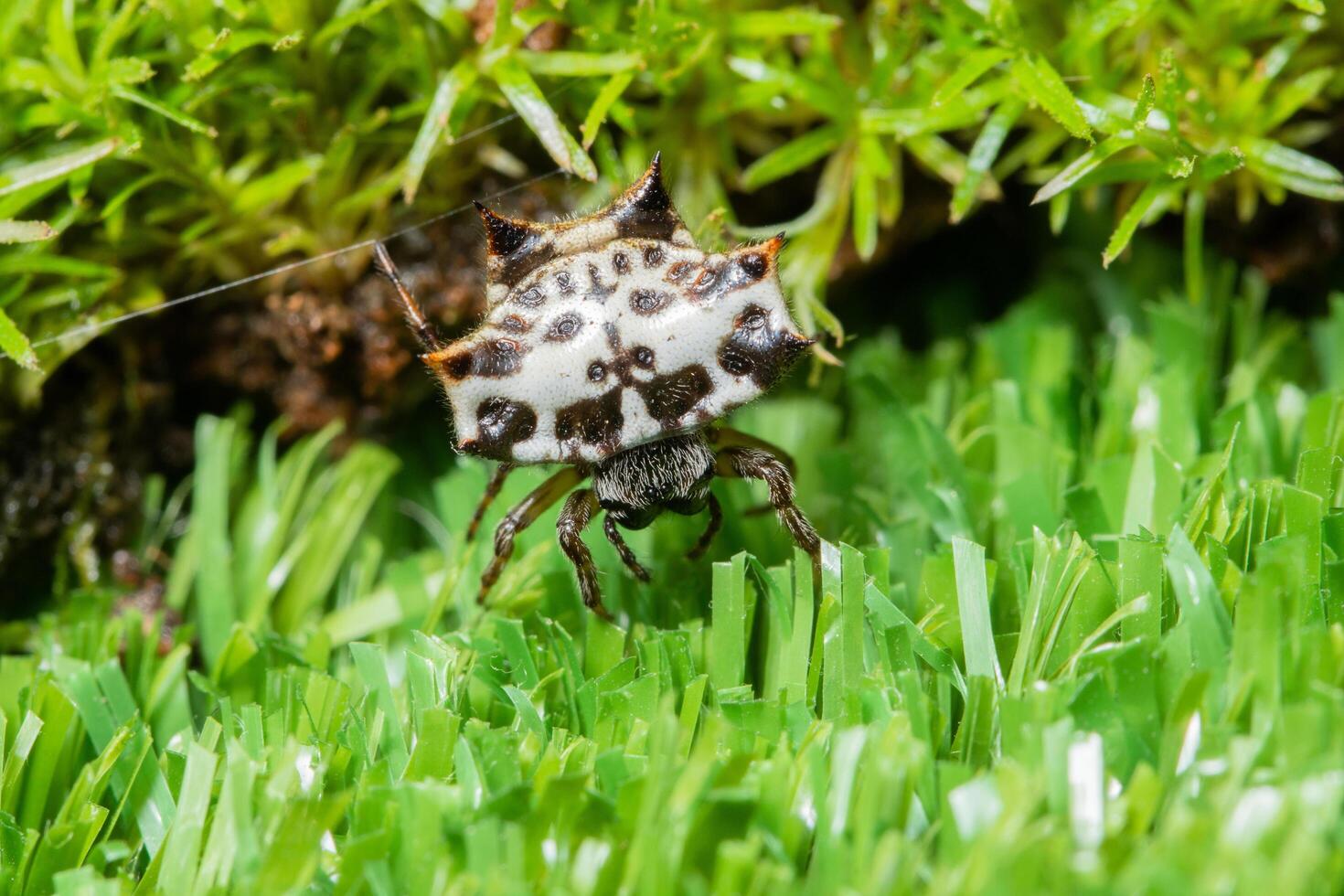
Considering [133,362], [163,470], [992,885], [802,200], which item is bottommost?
[992,885]

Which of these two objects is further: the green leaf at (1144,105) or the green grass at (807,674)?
the green leaf at (1144,105)

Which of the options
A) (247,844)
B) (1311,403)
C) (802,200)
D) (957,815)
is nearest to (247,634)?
(247,844)

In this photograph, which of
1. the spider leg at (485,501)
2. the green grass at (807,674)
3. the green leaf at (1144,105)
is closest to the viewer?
the green grass at (807,674)

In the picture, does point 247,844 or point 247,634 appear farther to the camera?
point 247,634

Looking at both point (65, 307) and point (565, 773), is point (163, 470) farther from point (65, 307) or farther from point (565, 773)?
point (565, 773)

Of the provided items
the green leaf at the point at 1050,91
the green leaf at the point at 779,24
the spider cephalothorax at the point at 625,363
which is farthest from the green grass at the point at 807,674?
the green leaf at the point at 779,24

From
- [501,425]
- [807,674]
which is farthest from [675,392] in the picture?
[807,674]

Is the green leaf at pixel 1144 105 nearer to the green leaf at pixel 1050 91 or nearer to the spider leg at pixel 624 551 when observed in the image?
the green leaf at pixel 1050 91

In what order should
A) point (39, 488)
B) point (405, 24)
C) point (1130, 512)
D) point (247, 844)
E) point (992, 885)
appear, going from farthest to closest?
1. point (39, 488)
2. point (405, 24)
3. point (1130, 512)
4. point (247, 844)
5. point (992, 885)
